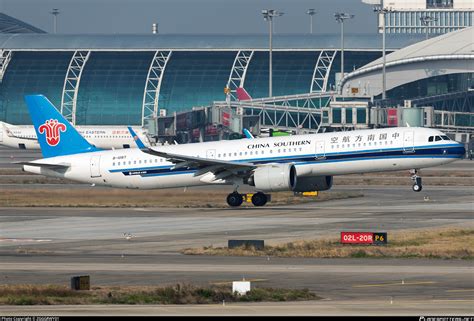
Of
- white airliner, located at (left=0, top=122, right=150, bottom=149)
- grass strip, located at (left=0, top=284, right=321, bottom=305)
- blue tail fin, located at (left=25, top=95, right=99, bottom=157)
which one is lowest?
grass strip, located at (left=0, top=284, right=321, bottom=305)

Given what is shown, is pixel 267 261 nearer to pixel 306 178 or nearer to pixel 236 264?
pixel 236 264

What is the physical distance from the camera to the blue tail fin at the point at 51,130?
69.0m

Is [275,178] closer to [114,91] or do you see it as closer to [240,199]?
[240,199]

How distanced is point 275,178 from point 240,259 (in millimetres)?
20862

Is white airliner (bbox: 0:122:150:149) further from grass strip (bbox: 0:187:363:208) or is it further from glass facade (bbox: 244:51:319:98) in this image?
grass strip (bbox: 0:187:363:208)

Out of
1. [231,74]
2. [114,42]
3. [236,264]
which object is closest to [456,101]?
[231,74]

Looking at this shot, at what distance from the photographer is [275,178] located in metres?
63.5

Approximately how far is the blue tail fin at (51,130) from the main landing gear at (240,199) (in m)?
9.98

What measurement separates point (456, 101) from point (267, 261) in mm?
103939

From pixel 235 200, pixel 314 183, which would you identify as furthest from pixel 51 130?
pixel 314 183

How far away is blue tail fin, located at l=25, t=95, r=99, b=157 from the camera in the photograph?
226 feet

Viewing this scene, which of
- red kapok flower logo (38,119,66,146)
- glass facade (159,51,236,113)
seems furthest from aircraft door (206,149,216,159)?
glass facade (159,51,236,113)

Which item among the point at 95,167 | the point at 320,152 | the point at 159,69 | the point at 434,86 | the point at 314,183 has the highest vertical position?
the point at 159,69

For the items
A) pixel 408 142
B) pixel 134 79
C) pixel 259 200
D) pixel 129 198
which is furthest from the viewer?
pixel 134 79
